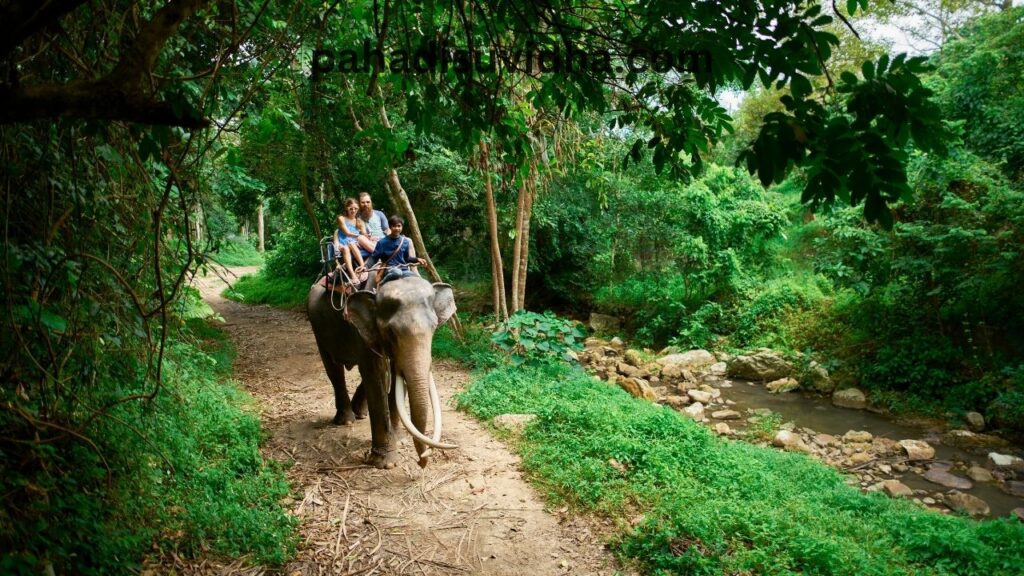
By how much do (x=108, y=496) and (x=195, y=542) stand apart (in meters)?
0.73

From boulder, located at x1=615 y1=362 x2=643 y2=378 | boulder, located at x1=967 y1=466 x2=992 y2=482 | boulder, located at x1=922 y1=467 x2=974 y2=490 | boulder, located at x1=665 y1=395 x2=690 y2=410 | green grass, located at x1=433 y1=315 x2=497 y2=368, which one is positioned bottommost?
boulder, located at x1=922 y1=467 x2=974 y2=490

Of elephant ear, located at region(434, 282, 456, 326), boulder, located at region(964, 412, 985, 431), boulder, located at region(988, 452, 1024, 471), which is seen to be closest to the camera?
elephant ear, located at region(434, 282, 456, 326)

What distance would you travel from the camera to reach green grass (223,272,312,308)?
15797 mm

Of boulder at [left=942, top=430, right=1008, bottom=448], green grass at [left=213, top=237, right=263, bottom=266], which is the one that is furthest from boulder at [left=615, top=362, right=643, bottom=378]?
green grass at [left=213, top=237, right=263, bottom=266]

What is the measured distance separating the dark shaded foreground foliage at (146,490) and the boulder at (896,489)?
6515 millimetres

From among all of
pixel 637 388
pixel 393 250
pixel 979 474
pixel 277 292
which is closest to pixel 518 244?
pixel 637 388

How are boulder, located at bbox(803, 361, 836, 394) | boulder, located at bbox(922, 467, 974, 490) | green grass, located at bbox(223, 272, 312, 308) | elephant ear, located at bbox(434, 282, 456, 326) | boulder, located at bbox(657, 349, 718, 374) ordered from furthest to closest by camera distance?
green grass, located at bbox(223, 272, 312, 308), boulder, located at bbox(657, 349, 718, 374), boulder, located at bbox(803, 361, 836, 394), boulder, located at bbox(922, 467, 974, 490), elephant ear, located at bbox(434, 282, 456, 326)

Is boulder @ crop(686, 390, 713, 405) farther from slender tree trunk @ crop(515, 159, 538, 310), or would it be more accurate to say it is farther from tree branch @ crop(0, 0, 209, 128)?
tree branch @ crop(0, 0, 209, 128)

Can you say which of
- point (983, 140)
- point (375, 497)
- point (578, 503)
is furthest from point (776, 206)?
point (375, 497)

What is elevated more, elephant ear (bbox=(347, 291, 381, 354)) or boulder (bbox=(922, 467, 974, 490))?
elephant ear (bbox=(347, 291, 381, 354))

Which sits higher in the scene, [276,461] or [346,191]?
[346,191]

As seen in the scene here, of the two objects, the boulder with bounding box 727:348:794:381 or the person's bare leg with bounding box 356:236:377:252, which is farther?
the boulder with bounding box 727:348:794:381

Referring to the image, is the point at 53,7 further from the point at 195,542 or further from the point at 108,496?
the point at 195,542

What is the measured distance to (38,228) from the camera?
2.58 m
